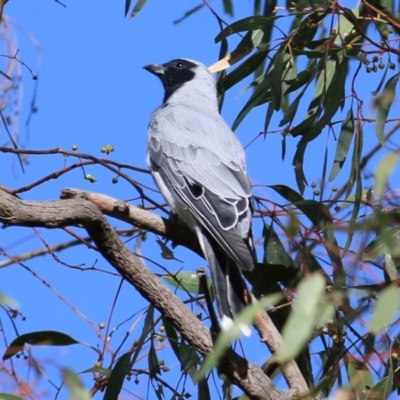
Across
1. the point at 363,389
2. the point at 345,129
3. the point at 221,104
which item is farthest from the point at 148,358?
the point at 221,104

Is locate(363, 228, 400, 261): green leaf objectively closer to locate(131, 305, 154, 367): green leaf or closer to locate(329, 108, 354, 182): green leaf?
locate(329, 108, 354, 182): green leaf

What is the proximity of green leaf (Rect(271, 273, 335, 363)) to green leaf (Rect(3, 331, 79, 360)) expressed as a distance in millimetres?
1478

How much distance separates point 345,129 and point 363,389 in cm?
108

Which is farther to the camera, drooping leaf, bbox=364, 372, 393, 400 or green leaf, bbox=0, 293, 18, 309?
drooping leaf, bbox=364, 372, 393, 400

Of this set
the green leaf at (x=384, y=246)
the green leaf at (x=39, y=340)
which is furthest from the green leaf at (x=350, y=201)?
the green leaf at (x=39, y=340)

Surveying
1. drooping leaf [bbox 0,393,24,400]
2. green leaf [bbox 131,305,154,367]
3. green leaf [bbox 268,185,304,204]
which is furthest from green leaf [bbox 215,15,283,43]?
drooping leaf [bbox 0,393,24,400]

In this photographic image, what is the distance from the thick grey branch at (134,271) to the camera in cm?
264

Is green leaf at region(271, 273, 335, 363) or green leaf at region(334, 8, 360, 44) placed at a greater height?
green leaf at region(334, 8, 360, 44)

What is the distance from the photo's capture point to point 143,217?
127 inches

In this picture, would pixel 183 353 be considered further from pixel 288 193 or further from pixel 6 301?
pixel 6 301

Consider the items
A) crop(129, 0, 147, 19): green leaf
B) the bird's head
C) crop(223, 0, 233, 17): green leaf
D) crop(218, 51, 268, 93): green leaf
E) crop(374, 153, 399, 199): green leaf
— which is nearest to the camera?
crop(374, 153, 399, 199): green leaf

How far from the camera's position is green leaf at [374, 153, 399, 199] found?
73.8 inches

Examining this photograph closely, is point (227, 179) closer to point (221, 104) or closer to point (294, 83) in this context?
point (294, 83)

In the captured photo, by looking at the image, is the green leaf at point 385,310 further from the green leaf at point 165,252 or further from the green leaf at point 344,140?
the green leaf at point 344,140
